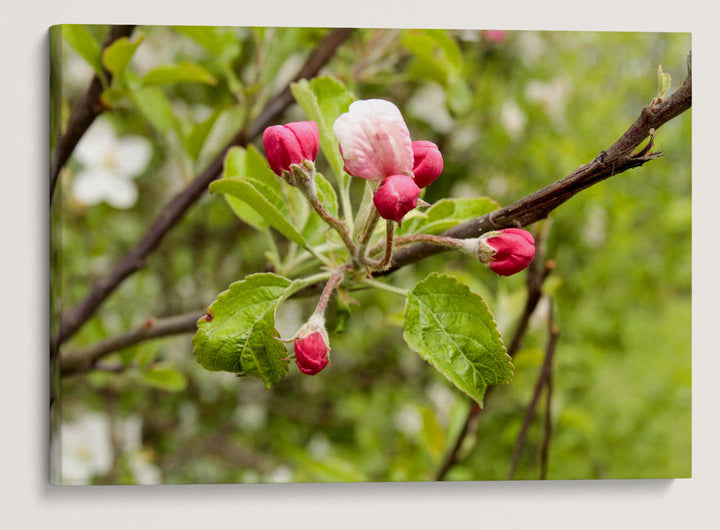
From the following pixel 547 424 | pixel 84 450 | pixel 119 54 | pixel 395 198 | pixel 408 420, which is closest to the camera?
pixel 395 198

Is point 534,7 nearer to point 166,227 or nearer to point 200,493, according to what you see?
point 166,227

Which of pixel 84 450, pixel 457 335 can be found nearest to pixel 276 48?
pixel 457 335

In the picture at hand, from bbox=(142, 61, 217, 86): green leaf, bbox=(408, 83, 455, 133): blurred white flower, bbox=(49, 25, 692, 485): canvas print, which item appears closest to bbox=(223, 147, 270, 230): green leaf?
bbox=(49, 25, 692, 485): canvas print

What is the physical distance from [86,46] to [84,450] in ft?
2.46

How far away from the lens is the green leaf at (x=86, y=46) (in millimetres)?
987

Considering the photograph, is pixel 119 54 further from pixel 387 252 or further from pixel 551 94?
Answer: pixel 551 94

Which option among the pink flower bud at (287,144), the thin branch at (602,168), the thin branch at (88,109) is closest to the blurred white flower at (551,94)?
the thin branch at (88,109)

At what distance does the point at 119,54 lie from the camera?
95 centimetres

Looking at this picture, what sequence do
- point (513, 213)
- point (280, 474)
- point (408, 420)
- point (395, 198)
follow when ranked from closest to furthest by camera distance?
point (395, 198) < point (513, 213) < point (280, 474) < point (408, 420)

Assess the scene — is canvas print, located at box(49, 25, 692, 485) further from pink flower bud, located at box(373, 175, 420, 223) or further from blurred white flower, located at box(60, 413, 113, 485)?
pink flower bud, located at box(373, 175, 420, 223)

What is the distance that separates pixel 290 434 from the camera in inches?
77.0

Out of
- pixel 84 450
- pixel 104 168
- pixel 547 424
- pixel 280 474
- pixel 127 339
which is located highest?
pixel 104 168

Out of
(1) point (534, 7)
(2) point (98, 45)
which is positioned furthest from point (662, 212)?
(2) point (98, 45)

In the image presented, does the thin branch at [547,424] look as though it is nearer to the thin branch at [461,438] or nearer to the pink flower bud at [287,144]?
the thin branch at [461,438]
